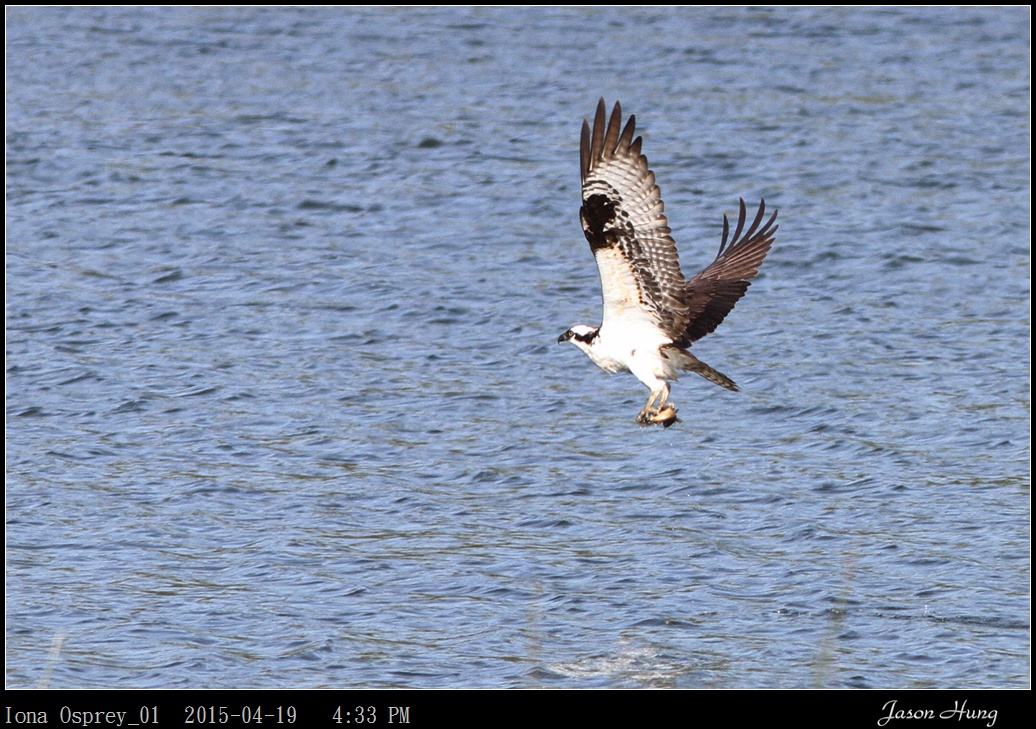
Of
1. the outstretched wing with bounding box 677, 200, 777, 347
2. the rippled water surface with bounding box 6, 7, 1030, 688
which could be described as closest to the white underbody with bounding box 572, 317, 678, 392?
the outstretched wing with bounding box 677, 200, 777, 347

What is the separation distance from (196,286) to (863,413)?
21.1 ft

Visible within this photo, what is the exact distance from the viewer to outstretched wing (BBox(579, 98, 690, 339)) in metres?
8.73

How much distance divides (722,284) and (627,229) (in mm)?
1635

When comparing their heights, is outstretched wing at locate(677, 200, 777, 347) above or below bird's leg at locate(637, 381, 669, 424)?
above

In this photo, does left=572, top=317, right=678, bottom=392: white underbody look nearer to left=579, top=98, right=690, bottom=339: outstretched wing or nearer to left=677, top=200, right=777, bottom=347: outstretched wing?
left=579, top=98, right=690, bottom=339: outstretched wing

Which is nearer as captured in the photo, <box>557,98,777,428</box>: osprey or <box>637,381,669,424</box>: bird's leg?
<box>557,98,777,428</box>: osprey

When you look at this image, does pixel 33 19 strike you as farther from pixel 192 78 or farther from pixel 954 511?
pixel 954 511

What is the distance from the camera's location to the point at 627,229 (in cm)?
896

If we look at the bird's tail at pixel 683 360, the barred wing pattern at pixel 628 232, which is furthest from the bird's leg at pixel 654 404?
the barred wing pattern at pixel 628 232

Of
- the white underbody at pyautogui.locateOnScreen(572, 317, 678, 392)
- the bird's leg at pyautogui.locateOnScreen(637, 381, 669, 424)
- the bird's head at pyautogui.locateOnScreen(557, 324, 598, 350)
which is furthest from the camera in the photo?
the bird's head at pyautogui.locateOnScreen(557, 324, 598, 350)

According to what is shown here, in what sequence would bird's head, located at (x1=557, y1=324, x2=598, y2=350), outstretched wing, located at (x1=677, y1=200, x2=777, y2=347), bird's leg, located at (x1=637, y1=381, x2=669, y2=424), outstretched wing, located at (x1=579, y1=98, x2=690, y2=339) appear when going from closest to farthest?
outstretched wing, located at (x1=579, y1=98, x2=690, y2=339), bird's leg, located at (x1=637, y1=381, x2=669, y2=424), bird's head, located at (x1=557, y1=324, x2=598, y2=350), outstretched wing, located at (x1=677, y1=200, x2=777, y2=347)

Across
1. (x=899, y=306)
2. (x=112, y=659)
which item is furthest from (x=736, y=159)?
(x=112, y=659)

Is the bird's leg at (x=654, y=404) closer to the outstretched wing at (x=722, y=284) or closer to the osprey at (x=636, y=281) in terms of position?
the osprey at (x=636, y=281)

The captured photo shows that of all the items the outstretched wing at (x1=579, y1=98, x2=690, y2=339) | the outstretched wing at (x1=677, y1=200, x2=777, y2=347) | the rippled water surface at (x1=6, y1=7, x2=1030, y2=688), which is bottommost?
the rippled water surface at (x1=6, y1=7, x2=1030, y2=688)
